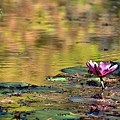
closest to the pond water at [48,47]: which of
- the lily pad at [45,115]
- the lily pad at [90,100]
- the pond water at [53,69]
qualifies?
the pond water at [53,69]

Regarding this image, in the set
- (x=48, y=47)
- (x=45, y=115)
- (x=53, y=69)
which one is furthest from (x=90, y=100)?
(x=48, y=47)

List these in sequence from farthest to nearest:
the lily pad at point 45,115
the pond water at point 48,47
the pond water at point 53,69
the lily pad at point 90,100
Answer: the pond water at point 48,47 → the lily pad at point 90,100 → the pond water at point 53,69 → the lily pad at point 45,115

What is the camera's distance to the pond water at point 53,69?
298 cm

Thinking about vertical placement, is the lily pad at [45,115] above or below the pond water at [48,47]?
below

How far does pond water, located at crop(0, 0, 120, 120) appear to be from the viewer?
2.98 metres

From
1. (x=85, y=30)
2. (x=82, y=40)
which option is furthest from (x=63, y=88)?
(x=85, y=30)

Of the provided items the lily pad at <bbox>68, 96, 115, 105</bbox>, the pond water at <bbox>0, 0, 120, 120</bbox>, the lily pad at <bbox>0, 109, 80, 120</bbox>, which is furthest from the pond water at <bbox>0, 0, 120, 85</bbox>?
the lily pad at <bbox>0, 109, 80, 120</bbox>

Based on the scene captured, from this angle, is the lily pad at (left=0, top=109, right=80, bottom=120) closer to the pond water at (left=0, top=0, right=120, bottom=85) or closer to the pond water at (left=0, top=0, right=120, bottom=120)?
the pond water at (left=0, top=0, right=120, bottom=120)

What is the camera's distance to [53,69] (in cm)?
489

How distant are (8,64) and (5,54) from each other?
862 mm

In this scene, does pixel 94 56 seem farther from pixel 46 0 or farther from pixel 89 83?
pixel 46 0

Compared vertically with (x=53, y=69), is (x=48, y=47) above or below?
above

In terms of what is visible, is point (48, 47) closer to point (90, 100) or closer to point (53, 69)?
point (53, 69)

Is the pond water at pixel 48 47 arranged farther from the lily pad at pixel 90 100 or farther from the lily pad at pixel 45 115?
the lily pad at pixel 45 115
